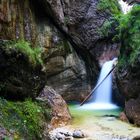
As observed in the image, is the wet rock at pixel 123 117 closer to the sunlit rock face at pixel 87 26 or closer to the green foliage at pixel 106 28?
the sunlit rock face at pixel 87 26

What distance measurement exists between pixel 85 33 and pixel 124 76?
5710 mm

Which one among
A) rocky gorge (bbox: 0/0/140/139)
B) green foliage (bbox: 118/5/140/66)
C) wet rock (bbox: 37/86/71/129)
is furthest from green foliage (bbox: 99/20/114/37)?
wet rock (bbox: 37/86/71/129)

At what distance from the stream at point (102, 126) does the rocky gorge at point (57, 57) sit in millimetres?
527

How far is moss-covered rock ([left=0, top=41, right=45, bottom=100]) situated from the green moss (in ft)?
0.96

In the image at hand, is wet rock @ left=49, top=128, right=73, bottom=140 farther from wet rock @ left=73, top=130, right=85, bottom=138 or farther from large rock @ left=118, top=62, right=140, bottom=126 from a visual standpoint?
large rock @ left=118, top=62, right=140, bottom=126

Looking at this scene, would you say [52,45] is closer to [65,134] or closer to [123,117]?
[123,117]

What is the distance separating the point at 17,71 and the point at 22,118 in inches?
43.8

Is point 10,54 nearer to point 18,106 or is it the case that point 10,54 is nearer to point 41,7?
point 18,106

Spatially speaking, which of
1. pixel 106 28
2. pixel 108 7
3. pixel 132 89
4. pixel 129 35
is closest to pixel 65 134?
pixel 132 89

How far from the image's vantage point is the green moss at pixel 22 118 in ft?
19.5

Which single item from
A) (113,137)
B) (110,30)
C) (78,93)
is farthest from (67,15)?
(113,137)

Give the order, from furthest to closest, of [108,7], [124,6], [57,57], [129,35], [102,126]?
1. [124,6]
2. [108,7]
3. [57,57]
4. [129,35]
5. [102,126]

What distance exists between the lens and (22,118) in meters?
6.33

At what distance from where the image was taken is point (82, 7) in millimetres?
17750
